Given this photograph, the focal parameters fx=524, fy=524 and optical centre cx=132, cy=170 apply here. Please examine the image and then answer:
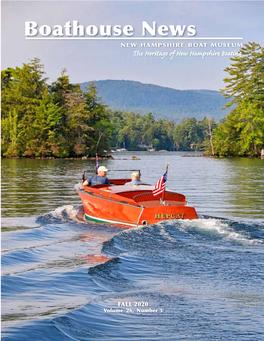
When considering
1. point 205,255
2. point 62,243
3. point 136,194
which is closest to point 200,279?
point 205,255

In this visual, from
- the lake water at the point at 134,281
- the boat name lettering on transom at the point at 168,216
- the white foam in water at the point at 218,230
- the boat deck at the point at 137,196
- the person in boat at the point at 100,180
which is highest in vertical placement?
the person in boat at the point at 100,180

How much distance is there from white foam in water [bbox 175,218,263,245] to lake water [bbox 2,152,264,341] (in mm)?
22

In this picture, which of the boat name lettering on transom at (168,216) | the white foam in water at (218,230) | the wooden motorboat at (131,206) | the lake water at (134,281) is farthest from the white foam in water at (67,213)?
the white foam in water at (218,230)

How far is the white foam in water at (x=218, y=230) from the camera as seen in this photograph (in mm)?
11264

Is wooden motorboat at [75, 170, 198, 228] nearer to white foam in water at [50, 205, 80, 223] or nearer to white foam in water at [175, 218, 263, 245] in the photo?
white foam in water at [175, 218, 263, 245]

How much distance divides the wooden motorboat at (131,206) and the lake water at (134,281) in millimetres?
354

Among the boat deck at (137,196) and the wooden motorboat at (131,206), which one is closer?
the wooden motorboat at (131,206)

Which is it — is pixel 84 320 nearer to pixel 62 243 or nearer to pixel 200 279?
pixel 200 279

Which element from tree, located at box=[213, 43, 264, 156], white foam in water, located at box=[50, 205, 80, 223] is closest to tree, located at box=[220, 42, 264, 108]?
tree, located at box=[213, 43, 264, 156]

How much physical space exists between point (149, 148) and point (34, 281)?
186 metres

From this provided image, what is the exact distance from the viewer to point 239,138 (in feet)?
293

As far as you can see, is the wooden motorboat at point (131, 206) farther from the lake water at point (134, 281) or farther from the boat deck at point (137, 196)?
the lake water at point (134, 281)

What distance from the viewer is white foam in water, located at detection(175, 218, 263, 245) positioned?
1126 cm

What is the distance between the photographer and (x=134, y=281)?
873cm
